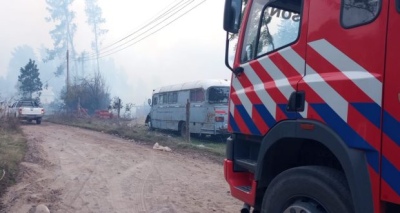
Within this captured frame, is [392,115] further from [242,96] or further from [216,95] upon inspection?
[216,95]

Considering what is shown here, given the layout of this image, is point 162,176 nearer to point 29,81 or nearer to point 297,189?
point 297,189

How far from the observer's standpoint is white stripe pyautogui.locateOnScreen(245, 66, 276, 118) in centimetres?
384

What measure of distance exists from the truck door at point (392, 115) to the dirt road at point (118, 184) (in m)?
4.07

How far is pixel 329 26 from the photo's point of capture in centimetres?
324

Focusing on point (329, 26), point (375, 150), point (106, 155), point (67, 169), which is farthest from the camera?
point (106, 155)

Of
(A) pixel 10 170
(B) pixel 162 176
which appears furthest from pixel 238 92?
(A) pixel 10 170

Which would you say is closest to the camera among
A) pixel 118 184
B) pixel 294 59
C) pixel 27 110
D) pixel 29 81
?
pixel 294 59

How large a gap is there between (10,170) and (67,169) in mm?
1385

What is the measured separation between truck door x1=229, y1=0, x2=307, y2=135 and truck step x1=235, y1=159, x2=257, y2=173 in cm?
32

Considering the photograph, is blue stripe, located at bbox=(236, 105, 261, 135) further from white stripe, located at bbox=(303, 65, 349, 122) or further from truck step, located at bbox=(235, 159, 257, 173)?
white stripe, located at bbox=(303, 65, 349, 122)

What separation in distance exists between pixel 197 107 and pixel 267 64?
47.1ft

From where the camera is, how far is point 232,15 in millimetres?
4449

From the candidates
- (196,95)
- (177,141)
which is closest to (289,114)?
(177,141)

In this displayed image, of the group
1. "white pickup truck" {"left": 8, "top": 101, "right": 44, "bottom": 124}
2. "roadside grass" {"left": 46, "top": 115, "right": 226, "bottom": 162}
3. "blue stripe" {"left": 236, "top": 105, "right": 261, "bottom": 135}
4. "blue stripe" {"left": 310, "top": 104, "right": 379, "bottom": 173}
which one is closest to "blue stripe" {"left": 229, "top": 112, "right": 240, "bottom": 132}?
"blue stripe" {"left": 236, "top": 105, "right": 261, "bottom": 135}
